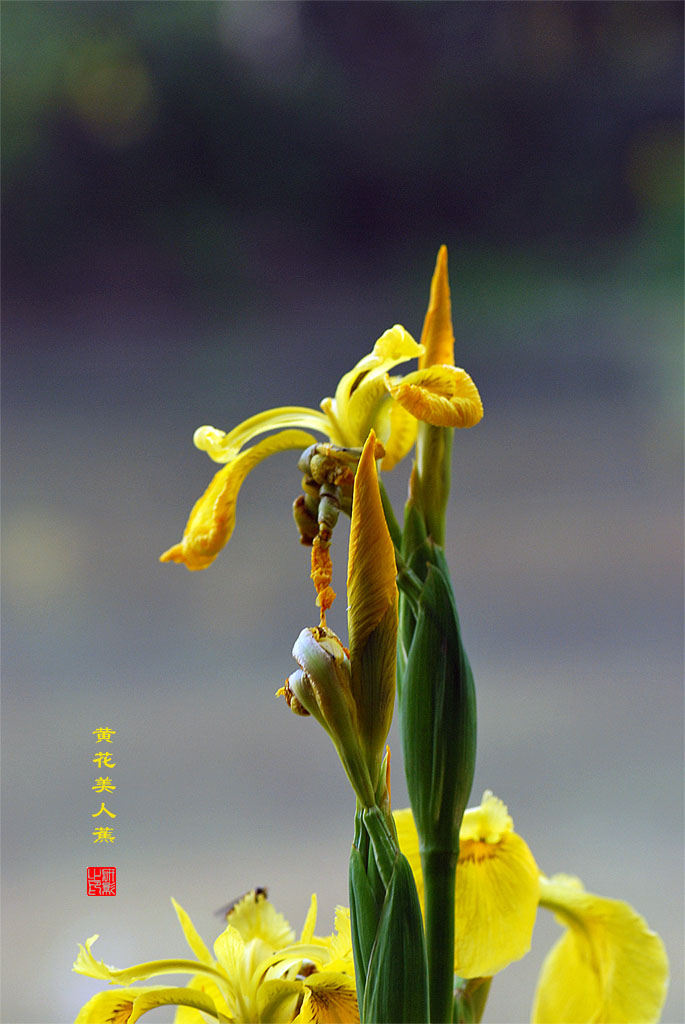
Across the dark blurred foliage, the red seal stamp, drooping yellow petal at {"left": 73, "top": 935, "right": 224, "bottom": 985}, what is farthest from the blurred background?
drooping yellow petal at {"left": 73, "top": 935, "right": 224, "bottom": 985}

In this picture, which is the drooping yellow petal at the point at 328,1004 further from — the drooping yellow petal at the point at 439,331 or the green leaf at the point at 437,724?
the drooping yellow petal at the point at 439,331

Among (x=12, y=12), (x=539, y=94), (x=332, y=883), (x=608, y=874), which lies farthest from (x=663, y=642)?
(x=12, y=12)

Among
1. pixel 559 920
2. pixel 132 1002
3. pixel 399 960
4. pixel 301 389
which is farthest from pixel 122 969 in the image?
pixel 301 389


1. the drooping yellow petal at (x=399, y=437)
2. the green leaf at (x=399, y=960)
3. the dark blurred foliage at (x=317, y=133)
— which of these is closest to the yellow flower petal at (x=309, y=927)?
the green leaf at (x=399, y=960)

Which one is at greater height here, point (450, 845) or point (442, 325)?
point (442, 325)

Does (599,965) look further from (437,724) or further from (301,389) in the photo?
(301,389)

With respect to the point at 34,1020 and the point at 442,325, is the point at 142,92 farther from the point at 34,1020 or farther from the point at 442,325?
the point at 34,1020

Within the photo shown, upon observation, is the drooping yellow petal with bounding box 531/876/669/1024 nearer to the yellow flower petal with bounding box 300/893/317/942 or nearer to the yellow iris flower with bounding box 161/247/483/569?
the yellow flower petal with bounding box 300/893/317/942
